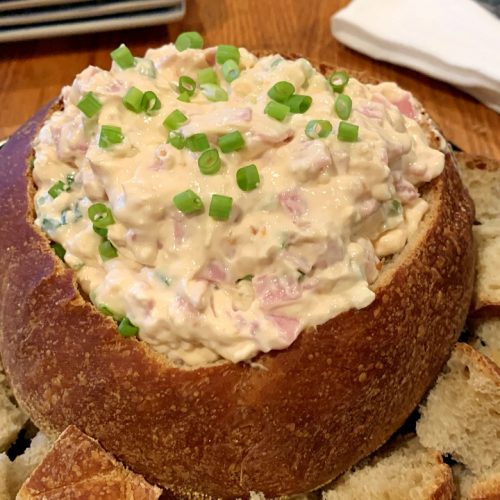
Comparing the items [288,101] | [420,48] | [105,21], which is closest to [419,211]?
[288,101]

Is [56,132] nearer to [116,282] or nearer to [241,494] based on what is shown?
[116,282]

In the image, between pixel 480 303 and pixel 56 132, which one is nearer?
pixel 56 132

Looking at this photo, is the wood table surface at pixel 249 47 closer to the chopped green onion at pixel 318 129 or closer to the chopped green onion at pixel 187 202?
the chopped green onion at pixel 318 129

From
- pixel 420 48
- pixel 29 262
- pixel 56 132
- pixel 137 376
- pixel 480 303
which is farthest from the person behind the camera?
pixel 420 48

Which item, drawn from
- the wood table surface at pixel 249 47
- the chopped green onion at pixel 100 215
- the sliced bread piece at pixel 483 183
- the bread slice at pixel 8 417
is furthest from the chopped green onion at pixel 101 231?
the wood table surface at pixel 249 47

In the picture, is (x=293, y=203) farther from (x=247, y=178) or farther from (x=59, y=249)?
(x=59, y=249)

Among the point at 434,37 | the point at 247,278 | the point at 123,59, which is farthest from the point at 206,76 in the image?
the point at 434,37

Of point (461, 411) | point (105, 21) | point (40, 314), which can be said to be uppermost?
point (40, 314)
